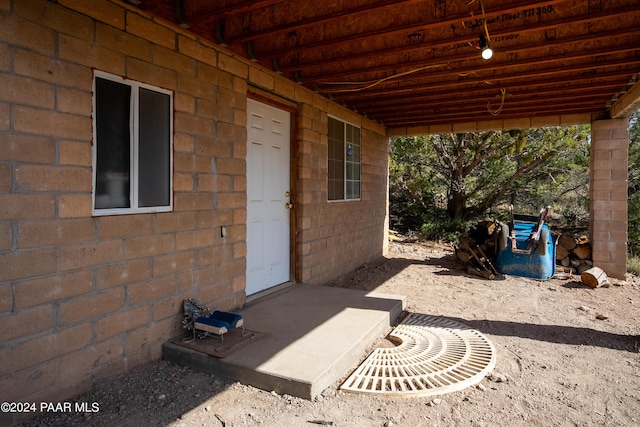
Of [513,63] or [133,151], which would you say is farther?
[513,63]

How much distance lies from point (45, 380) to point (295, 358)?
161cm

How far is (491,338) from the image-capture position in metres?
4.00

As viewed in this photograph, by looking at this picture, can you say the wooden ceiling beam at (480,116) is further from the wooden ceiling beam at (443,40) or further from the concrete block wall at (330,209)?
the wooden ceiling beam at (443,40)

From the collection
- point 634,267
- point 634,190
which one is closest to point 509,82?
point 634,267

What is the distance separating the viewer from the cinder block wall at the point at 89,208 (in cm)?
231

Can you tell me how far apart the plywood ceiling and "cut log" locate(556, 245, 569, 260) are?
2701 millimetres

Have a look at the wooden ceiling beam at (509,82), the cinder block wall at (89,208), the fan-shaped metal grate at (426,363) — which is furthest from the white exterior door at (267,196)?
the fan-shaped metal grate at (426,363)

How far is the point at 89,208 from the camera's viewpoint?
2.67 m

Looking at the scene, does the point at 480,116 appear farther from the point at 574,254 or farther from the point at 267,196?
the point at 267,196

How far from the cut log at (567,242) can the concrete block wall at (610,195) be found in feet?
1.26

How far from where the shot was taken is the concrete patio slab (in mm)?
2787

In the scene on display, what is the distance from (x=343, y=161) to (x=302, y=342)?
3.90m

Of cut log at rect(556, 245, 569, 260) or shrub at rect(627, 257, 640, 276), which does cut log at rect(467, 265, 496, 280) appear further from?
shrub at rect(627, 257, 640, 276)

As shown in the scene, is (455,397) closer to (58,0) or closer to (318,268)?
(318,268)
